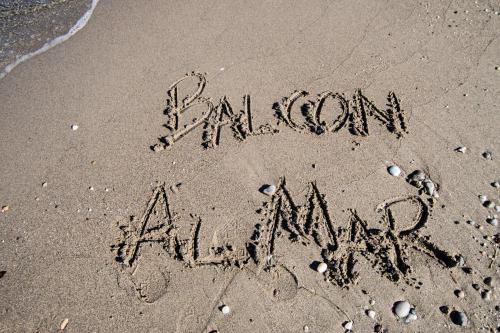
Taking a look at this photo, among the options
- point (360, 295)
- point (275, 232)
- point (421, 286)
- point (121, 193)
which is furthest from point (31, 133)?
point (421, 286)

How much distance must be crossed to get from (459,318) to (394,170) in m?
1.28

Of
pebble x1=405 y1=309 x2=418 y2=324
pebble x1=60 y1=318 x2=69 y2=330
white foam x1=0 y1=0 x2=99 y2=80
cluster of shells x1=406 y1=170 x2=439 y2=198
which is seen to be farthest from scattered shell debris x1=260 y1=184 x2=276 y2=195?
white foam x1=0 y1=0 x2=99 y2=80

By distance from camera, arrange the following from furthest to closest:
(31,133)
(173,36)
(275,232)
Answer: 1. (173,36)
2. (31,133)
3. (275,232)

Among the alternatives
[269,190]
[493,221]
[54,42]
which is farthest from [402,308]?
[54,42]

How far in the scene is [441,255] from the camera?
10.2 feet

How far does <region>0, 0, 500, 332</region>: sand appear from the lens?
10.0ft

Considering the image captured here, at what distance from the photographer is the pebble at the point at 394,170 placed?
3.59 meters

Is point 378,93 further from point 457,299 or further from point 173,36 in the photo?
point 173,36

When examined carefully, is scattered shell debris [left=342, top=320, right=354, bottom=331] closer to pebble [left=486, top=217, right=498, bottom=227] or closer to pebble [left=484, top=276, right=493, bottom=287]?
pebble [left=484, top=276, right=493, bottom=287]

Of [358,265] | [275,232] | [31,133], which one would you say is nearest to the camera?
[358,265]

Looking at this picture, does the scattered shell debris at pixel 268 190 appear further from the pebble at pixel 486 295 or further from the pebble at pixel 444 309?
the pebble at pixel 486 295

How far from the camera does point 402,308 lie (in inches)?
114

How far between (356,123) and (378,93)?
1.62 ft

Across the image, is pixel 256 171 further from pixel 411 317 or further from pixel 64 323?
pixel 64 323
